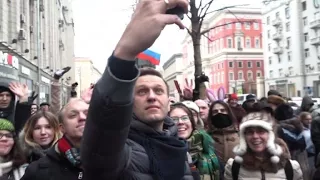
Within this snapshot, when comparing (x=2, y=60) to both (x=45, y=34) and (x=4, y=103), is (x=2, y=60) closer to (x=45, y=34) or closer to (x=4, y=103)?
(x=4, y=103)

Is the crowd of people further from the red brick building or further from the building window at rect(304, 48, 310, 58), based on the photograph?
the red brick building

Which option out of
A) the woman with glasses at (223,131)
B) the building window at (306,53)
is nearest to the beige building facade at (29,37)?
the woman with glasses at (223,131)

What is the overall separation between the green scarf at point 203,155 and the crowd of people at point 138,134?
0.03 ft

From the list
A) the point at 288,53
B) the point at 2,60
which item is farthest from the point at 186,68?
the point at 2,60

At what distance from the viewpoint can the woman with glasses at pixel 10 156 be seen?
3551 mm

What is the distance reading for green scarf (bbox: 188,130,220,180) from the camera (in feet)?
13.4

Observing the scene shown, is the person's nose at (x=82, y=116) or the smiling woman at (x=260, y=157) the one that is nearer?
the person's nose at (x=82, y=116)

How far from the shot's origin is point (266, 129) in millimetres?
3793

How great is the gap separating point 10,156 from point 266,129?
2.50m

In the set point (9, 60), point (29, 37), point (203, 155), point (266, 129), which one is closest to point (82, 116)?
point (203, 155)

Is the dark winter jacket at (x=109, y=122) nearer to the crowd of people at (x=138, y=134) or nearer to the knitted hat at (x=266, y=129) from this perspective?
the crowd of people at (x=138, y=134)

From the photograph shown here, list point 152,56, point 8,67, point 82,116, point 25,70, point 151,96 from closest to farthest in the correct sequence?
1. point 151,96
2. point 82,116
3. point 152,56
4. point 8,67
5. point 25,70

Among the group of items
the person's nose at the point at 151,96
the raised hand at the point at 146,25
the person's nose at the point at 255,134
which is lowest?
the person's nose at the point at 255,134

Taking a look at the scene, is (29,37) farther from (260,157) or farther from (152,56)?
(260,157)
